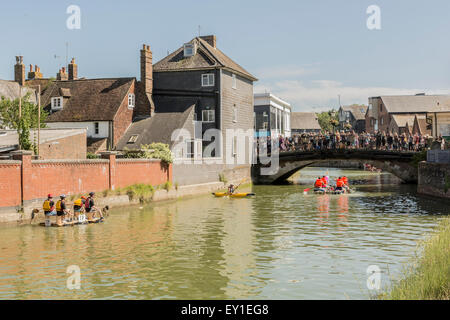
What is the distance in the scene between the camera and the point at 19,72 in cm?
5459

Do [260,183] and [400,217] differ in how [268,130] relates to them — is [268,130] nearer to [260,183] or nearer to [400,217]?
[260,183]

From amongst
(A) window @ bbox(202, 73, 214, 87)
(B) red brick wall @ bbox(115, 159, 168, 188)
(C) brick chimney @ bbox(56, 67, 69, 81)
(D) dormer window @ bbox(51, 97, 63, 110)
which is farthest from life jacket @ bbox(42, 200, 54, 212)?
(C) brick chimney @ bbox(56, 67, 69, 81)

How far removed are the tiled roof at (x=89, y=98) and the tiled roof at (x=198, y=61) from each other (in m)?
4.61

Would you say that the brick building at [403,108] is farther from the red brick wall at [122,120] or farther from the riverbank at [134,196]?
the red brick wall at [122,120]

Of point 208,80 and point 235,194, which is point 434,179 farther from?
point 208,80

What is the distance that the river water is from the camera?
14.0m

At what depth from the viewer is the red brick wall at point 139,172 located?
112 ft

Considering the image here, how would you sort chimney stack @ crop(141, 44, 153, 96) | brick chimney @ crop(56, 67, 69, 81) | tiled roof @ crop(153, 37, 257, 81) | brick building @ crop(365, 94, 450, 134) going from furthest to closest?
brick building @ crop(365, 94, 450, 134) → brick chimney @ crop(56, 67, 69, 81) → tiled roof @ crop(153, 37, 257, 81) → chimney stack @ crop(141, 44, 153, 96)

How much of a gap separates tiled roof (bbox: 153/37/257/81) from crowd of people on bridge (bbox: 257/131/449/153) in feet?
29.4

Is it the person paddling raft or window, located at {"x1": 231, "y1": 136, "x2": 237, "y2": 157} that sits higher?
window, located at {"x1": 231, "y1": 136, "x2": 237, "y2": 157}

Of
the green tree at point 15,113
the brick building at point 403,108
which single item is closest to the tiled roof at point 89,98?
the green tree at point 15,113

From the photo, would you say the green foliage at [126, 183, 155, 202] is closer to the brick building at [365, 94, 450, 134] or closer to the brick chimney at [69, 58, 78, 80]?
the brick chimney at [69, 58, 78, 80]
